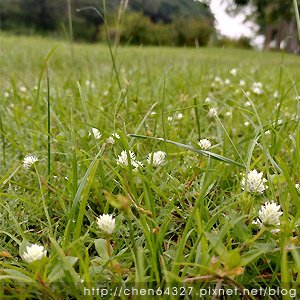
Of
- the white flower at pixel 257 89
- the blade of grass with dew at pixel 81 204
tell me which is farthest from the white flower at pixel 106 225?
the white flower at pixel 257 89

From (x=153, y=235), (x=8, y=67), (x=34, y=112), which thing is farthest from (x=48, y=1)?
(x=153, y=235)

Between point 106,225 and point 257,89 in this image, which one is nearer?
point 106,225

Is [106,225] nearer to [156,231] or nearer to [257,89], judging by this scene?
[156,231]

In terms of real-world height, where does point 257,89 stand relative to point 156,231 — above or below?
above

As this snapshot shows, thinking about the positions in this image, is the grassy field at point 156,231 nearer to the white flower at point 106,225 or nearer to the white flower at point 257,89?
the white flower at point 106,225

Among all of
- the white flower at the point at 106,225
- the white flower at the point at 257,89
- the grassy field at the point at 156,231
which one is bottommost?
the grassy field at the point at 156,231

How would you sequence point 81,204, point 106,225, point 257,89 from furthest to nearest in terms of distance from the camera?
point 257,89
point 81,204
point 106,225

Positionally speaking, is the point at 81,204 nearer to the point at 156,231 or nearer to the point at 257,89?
the point at 156,231

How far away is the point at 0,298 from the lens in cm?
74

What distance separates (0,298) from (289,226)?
54 centimetres

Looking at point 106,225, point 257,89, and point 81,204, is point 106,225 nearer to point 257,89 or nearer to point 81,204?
point 81,204

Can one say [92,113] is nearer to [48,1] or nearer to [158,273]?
[158,273]

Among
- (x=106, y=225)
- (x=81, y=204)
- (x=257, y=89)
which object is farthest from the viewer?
(x=257, y=89)

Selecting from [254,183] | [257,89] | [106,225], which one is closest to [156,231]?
[106,225]
